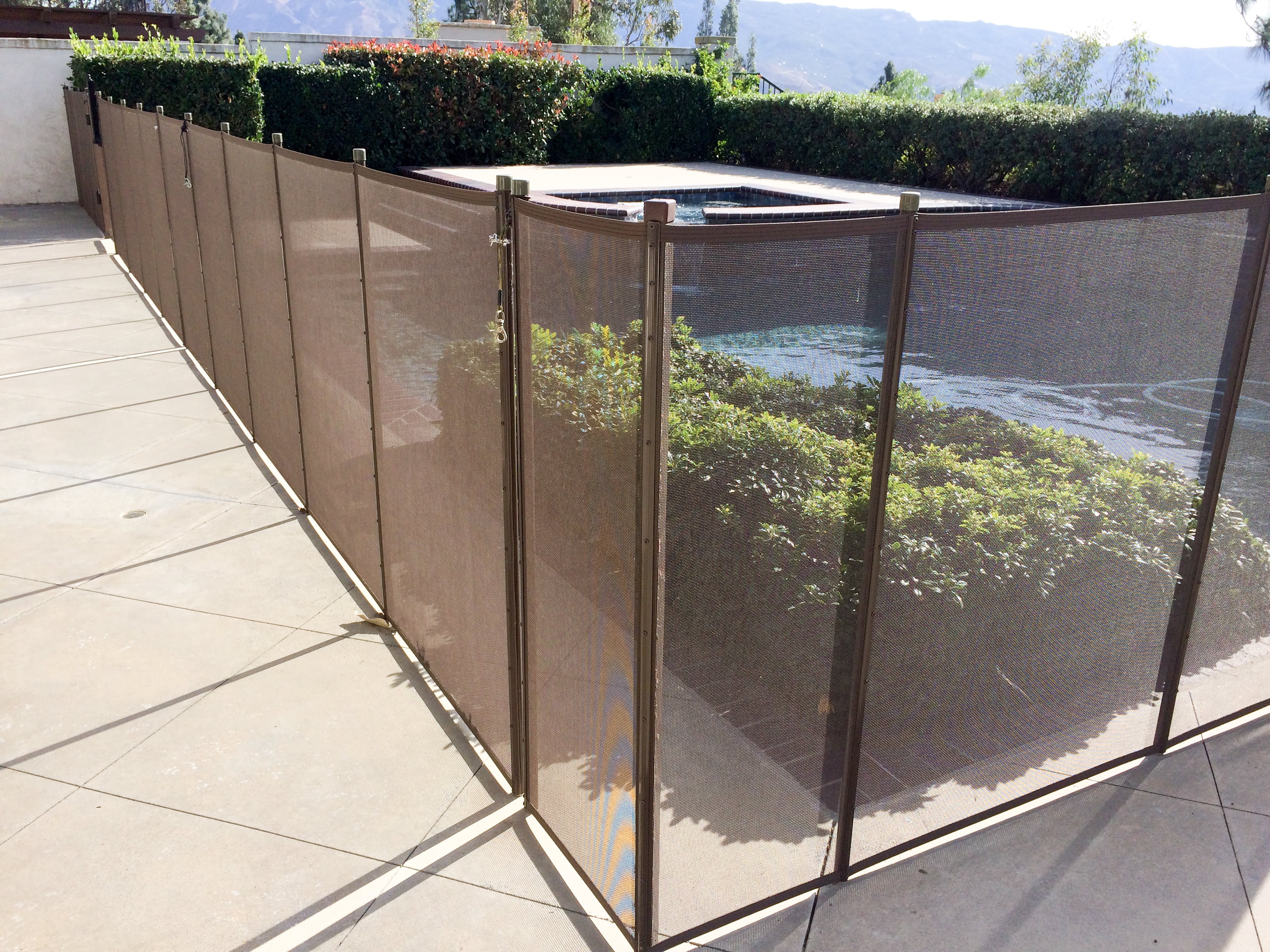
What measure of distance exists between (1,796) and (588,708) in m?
2.24

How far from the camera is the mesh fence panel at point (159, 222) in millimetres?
8992

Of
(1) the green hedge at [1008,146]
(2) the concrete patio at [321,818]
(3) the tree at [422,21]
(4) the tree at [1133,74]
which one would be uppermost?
(3) the tree at [422,21]

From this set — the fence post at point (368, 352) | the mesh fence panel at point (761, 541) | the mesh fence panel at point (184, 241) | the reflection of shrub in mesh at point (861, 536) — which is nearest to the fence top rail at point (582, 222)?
the mesh fence panel at point (761, 541)

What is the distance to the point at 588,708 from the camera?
9.65 ft

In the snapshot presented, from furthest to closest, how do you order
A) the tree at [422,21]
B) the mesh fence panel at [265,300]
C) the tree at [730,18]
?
the tree at [730,18], the tree at [422,21], the mesh fence panel at [265,300]

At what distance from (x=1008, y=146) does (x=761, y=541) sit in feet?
61.1

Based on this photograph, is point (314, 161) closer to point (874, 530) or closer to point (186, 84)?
point (874, 530)

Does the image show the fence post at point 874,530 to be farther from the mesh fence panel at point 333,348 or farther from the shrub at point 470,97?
the shrub at point 470,97

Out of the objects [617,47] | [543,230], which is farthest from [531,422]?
[617,47]

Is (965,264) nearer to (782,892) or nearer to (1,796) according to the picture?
(782,892)

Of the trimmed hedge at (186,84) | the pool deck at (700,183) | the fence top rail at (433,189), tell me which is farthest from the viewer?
the pool deck at (700,183)

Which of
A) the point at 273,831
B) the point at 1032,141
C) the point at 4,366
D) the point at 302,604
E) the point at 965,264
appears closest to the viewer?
the point at 965,264

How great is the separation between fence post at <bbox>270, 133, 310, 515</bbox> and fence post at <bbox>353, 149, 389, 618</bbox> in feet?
0.41

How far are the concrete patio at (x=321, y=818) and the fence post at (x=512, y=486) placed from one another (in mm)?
315
